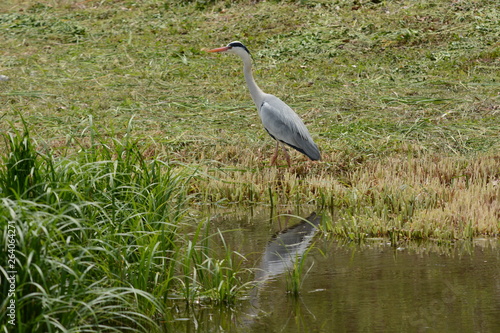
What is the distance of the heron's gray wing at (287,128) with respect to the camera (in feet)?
32.2

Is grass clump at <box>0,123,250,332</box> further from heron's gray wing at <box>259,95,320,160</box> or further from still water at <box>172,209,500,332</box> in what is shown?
heron's gray wing at <box>259,95,320,160</box>

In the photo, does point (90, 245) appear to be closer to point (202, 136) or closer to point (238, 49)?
point (202, 136)

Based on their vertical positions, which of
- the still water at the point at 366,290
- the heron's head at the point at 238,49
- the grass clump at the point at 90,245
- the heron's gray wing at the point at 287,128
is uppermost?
the heron's head at the point at 238,49

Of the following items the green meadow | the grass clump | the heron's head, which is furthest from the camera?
the heron's head

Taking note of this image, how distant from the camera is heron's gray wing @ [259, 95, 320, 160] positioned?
9812 mm

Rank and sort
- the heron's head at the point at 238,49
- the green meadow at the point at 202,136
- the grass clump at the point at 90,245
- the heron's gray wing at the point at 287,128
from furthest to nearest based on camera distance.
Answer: the heron's head at the point at 238,49 < the heron's gray wing at the point at 287,128 < the green meadow at the point at 202,136 < the grass clump at the point at 90,245

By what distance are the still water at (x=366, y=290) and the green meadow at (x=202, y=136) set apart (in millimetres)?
228

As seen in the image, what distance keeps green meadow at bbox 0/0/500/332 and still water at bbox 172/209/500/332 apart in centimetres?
23

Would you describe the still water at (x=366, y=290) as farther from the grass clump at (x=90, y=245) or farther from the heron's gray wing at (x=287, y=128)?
the heron's gray wing at (x=287, y=128)

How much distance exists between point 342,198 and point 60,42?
31.9ft

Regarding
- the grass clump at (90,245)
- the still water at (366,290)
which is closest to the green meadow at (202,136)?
the grass clump at (90,245)

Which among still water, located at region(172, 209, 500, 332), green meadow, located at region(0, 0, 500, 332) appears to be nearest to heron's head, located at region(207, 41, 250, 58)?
green meadow, located at region(0, 0, 500, 332)

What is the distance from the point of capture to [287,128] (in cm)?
994

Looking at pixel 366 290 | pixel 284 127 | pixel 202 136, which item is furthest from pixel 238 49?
pixel 366 290
